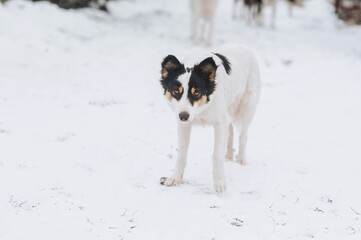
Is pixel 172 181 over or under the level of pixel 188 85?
under

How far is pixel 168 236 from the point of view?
13.6ft

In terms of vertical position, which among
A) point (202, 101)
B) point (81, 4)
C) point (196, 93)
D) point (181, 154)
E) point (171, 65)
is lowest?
point (181, 154)

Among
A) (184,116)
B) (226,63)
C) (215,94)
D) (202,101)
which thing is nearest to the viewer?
(184,116)

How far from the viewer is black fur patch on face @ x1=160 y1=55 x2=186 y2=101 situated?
15.6 feet

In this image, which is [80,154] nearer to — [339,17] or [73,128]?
[73,128]

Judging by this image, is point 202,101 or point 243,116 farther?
point 243,116

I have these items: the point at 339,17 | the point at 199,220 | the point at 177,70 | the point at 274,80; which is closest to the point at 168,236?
the point at 199,220

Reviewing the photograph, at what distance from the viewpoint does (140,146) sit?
664 centimetres

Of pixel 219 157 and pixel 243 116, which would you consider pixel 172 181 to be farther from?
pixel 243 116

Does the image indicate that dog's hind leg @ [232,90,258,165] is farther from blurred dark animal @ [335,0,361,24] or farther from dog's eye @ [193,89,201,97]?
blurred dark animal @ [335,0,361,24]

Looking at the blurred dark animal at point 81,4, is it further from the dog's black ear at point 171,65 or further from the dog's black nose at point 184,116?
the dog's black nose at point 184,116

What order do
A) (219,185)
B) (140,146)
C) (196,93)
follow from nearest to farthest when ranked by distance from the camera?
(196,93), (219,185), (140,146)

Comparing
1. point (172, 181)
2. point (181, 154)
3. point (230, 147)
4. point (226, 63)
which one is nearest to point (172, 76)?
point (226, 63)

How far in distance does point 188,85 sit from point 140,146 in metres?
2.21
